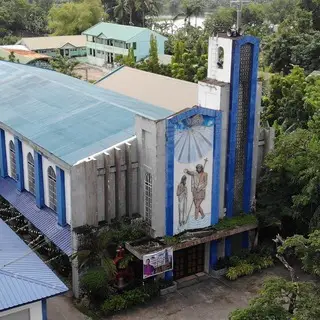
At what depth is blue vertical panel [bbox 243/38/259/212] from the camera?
22344mm

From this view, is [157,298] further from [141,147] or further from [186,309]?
[141,147]

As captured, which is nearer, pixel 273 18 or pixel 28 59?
pixel 28 59

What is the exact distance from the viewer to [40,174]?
76.2 feet

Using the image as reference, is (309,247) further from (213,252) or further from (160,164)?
(213,252)

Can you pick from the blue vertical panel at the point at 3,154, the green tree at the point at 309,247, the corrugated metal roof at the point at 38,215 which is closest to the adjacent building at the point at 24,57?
the blue vertical panel at the point at 3,154

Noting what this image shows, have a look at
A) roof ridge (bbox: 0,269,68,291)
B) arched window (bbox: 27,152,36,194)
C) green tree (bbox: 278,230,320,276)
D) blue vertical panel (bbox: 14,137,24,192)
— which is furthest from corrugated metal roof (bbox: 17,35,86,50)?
green tree (bbox: 278,230,320,276)

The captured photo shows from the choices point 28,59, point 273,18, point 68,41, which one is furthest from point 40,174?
point 273,18

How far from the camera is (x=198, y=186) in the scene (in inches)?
860

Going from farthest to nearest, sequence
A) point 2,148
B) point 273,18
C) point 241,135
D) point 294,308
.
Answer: point 273,18
point 2,148
point 241,135
point 294,308

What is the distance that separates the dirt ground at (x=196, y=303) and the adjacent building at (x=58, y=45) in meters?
54.2

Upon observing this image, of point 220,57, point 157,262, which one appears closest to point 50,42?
point 220,57

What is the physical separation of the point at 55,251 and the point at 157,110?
8552 mm

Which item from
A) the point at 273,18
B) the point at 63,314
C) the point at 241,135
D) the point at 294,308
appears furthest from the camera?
the point at 273,18

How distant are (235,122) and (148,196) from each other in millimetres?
4490
